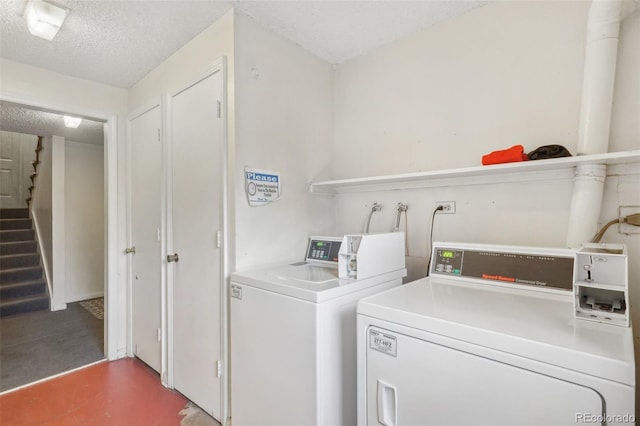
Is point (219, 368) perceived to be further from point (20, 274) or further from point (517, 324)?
point (20, 274)

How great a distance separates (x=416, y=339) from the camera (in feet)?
3.29

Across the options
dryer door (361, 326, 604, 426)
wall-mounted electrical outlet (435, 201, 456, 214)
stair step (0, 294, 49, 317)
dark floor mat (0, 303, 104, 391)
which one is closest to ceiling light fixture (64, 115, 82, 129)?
dark floor mat (0, 303, 104, 391)

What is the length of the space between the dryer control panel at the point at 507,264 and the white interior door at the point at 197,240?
1.27m

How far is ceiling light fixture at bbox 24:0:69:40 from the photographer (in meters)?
1.57

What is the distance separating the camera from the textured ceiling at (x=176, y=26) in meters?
1.67

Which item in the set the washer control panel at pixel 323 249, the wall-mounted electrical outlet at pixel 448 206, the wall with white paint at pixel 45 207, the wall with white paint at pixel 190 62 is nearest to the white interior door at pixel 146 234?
the wall with white paint at pixel 190 62

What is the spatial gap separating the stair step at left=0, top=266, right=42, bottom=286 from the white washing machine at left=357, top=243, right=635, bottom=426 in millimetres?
5502

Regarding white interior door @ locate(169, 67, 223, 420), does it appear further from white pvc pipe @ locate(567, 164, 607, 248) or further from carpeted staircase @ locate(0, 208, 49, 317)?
carpeted staircase @ locate(0, 208, 49, 317)

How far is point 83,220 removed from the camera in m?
4.48

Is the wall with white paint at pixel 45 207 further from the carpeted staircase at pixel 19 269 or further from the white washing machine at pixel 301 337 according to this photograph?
the white washing machine at pixel 301 337

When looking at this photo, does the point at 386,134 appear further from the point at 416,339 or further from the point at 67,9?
the point at 67,9

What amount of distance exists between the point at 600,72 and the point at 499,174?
55 centimetres

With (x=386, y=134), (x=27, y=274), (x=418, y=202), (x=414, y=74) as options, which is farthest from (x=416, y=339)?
(x=27, y=274)

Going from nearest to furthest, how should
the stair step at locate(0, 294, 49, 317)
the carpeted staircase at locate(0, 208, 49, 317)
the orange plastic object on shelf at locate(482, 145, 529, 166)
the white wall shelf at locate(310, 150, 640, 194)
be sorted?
the white wall shelf at locate(310, 150, 640, 194) → the orange plastic object on shelf at locate(482, 145, 529, 166) → the stair step at locate(0, 294, 49, 317) → the carpeted staircase at locate(0, 208, 49, 317)
